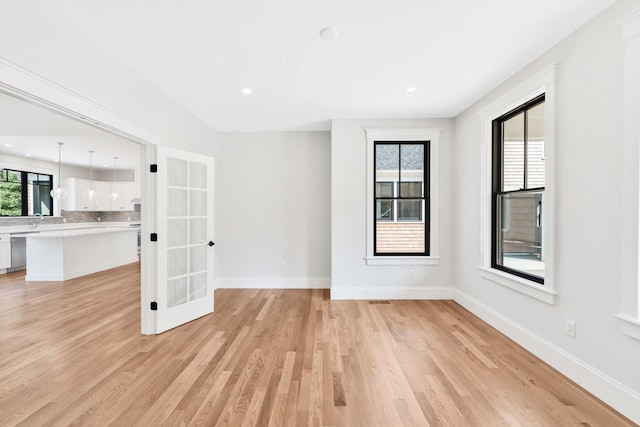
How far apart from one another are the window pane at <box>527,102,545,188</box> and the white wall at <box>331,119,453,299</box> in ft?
4.32

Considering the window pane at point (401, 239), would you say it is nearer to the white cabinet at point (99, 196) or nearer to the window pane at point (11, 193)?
the white cabinet at point (99, 196)

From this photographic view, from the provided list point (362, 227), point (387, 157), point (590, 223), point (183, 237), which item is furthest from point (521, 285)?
point (183, 237)

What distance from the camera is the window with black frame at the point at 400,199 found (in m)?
4.20

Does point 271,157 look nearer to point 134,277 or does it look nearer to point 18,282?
point 134,277

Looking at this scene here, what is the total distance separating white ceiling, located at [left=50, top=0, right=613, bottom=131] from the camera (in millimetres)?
1887

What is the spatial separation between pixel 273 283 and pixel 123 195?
21.9 ft

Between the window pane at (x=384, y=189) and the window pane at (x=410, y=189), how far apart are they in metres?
0.16

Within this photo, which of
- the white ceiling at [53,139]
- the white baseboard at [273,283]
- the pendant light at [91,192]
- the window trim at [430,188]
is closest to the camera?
the white ceiling at [53,139]

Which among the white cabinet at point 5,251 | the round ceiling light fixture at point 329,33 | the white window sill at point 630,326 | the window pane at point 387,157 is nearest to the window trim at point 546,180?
the white window sill at point 630,326

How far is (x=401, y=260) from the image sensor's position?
4129mm

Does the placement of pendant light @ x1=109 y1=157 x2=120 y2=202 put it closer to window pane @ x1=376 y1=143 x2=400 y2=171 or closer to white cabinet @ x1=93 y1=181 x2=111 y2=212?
white cabinet @ x1=93 y1=181 x2=111 y2=212

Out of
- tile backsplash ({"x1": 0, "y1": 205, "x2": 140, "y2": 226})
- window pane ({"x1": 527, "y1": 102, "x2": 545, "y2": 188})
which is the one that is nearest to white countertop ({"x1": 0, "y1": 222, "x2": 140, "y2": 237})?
tile backsplash ({"x1": 0, "y1": 205, "x2": 140, "y2": 226})

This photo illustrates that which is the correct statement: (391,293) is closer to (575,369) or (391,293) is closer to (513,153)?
(575,369)

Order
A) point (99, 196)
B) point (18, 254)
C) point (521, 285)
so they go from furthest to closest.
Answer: point (99, 196) < point (18, 254) < point (521, 285)
